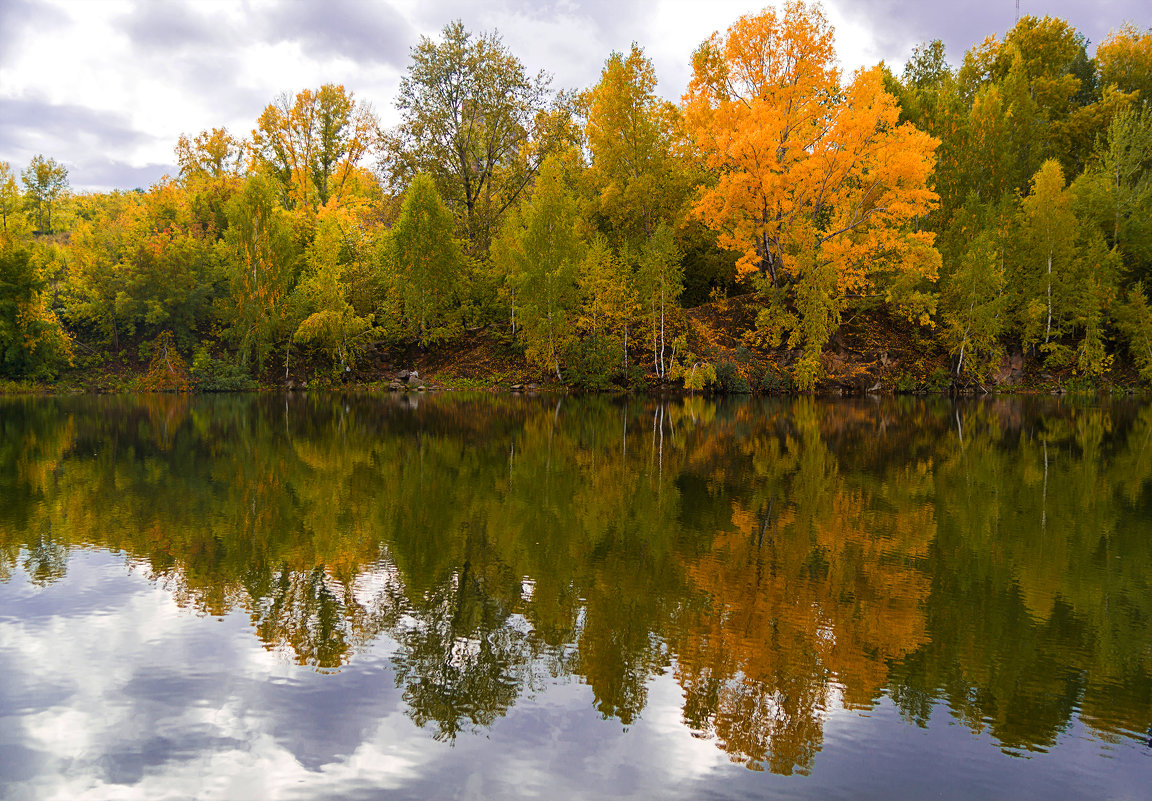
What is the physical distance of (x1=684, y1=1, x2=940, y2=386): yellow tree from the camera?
30500mm

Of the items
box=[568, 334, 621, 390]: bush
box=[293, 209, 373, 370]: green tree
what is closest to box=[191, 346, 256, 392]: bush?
box=[293, 209, 373, 370]: green tree

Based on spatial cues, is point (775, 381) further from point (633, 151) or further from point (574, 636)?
point (574, 636)

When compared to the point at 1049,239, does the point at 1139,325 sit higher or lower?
lower

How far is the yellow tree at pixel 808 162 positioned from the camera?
3050cm

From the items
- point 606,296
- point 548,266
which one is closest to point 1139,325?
point 606,296

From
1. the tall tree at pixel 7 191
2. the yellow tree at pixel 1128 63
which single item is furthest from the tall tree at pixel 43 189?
the yellow tree at pixel 1128 63

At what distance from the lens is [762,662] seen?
4.50 m

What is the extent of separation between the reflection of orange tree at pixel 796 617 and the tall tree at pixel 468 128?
113ft

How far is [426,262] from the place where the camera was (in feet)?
123

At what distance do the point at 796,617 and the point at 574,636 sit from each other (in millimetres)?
1671

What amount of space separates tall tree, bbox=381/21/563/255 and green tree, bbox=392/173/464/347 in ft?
10.6

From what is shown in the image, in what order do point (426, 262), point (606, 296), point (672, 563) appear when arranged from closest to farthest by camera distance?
point (672, 563), point (606, 296), point (426, 262)

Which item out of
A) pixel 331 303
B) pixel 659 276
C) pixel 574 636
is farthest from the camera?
pixel 331 303

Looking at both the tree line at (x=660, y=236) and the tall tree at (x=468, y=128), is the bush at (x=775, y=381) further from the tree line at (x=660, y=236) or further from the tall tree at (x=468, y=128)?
the tall tree at (x=468, y=128)
